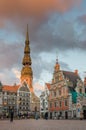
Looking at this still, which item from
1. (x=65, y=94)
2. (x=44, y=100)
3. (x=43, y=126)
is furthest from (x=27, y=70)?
(x=43, y=126)

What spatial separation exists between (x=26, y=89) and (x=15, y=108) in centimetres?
903

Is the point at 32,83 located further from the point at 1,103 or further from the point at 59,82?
the point at 59,82

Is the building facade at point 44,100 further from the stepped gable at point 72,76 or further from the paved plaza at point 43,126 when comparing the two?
the paved plaza at point 43,126

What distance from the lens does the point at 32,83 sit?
126m

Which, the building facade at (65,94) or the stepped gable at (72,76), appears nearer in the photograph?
the building facade at (65,94)

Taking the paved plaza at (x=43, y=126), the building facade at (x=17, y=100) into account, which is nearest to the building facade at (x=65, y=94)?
the building facade at (x=17, y=100)

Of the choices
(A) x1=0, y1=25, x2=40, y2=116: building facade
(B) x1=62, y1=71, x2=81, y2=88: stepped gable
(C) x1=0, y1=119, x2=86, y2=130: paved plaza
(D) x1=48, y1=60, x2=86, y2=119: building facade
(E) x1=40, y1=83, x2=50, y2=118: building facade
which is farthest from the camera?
(A) x1=0, y1=25, x2=40, y2=116: building facade

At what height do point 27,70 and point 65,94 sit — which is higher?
point 27,70

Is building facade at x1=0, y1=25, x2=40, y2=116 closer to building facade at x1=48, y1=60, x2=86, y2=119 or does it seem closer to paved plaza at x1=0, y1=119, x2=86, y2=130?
building facade at x1=48, y1=60, x2=86, y2=119

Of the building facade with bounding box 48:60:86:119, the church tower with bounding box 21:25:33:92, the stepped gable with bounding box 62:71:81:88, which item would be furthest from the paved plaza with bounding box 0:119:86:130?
the church tower with bounding box 21:25:33:92

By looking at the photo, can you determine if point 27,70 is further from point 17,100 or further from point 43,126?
point 43,126

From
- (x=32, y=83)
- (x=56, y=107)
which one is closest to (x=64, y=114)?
(x=56, y=107)

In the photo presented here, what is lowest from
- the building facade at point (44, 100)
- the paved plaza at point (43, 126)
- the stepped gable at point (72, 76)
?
the paved plaza at point (43, 126)

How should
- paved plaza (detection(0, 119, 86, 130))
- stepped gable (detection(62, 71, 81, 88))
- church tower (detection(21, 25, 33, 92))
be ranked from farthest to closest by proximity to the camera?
church tower (detection(21, 25, 33, 92)) < stepped gable (detection(62, 71, 81, 88)) < paved plaza (detection(0, 119, 86, 130))
